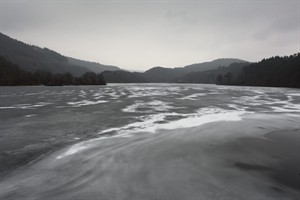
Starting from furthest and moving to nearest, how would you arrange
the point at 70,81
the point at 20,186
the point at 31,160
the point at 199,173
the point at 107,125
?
the point at 70,81 < the point at 107,125 < the point at 31,160 < the point at 199,173 < the point at 20,186

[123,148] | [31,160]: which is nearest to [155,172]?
[123,148]

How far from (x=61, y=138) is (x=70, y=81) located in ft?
561

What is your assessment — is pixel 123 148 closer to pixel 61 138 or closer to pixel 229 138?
pixel 61 138

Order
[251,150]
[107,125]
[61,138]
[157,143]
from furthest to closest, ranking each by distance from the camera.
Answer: [107,125] < [61,138] < [157,143] < [251,150]

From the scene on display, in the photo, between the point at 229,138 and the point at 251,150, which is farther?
the point at 229,138

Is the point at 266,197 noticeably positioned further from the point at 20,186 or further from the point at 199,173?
the point at 20,186

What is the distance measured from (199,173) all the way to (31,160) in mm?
6482

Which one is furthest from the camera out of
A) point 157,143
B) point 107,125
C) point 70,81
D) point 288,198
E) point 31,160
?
point 70,81

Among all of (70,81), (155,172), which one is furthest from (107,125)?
(70,81)

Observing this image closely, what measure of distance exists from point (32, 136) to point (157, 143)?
23.3 feet

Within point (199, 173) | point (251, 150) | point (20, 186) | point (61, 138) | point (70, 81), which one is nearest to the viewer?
point (20, 186)

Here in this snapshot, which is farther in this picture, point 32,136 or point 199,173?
point 32,136

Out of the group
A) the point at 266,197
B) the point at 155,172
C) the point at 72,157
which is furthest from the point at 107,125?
the point at 266,197

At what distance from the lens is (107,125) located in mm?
18219
